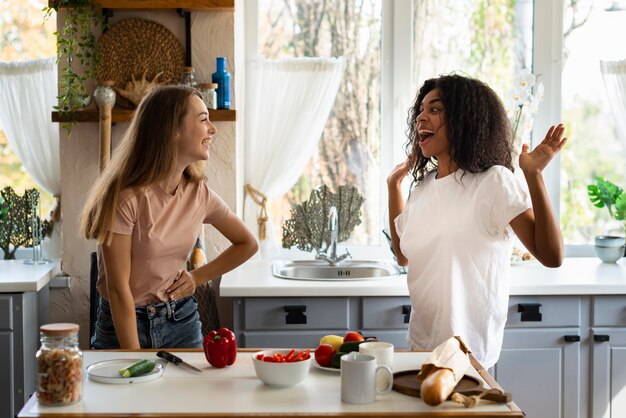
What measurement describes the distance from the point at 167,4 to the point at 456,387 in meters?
2.15

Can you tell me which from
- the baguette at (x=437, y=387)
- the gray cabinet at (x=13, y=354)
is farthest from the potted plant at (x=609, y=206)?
the gray cabinet at (x=13, y=354)

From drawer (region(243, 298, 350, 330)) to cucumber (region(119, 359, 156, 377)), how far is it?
1169 mm

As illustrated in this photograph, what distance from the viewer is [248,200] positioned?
3.93 metres

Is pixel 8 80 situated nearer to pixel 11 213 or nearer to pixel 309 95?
pixel 11 213

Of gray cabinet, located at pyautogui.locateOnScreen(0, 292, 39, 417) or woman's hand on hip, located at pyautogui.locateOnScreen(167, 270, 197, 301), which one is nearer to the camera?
woman's hand on hip, located at pyautogui.locateOnScreen(167, 270, 197, 301)

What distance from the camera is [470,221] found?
2271 millimetres

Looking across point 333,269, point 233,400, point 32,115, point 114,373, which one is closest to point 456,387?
point 233,400

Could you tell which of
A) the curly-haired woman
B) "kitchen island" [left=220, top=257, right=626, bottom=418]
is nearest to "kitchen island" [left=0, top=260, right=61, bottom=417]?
"kitchen island" [left=220, top=257, right=626, bottom=418]

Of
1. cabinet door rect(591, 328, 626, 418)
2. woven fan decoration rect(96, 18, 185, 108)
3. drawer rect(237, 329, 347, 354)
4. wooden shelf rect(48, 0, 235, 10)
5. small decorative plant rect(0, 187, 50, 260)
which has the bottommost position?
cabinet door rect(591, 328, 626, 418)

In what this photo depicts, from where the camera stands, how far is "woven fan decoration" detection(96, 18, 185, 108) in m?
3.44

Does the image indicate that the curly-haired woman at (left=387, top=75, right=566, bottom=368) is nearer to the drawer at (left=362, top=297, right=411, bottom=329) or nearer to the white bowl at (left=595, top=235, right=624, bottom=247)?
the drawer at (left=362, top=297, right=411, bottom=329)

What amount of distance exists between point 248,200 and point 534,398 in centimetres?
160

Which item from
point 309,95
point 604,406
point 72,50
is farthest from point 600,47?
point 72,50

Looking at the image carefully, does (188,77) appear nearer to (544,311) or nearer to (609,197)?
(544,311)
